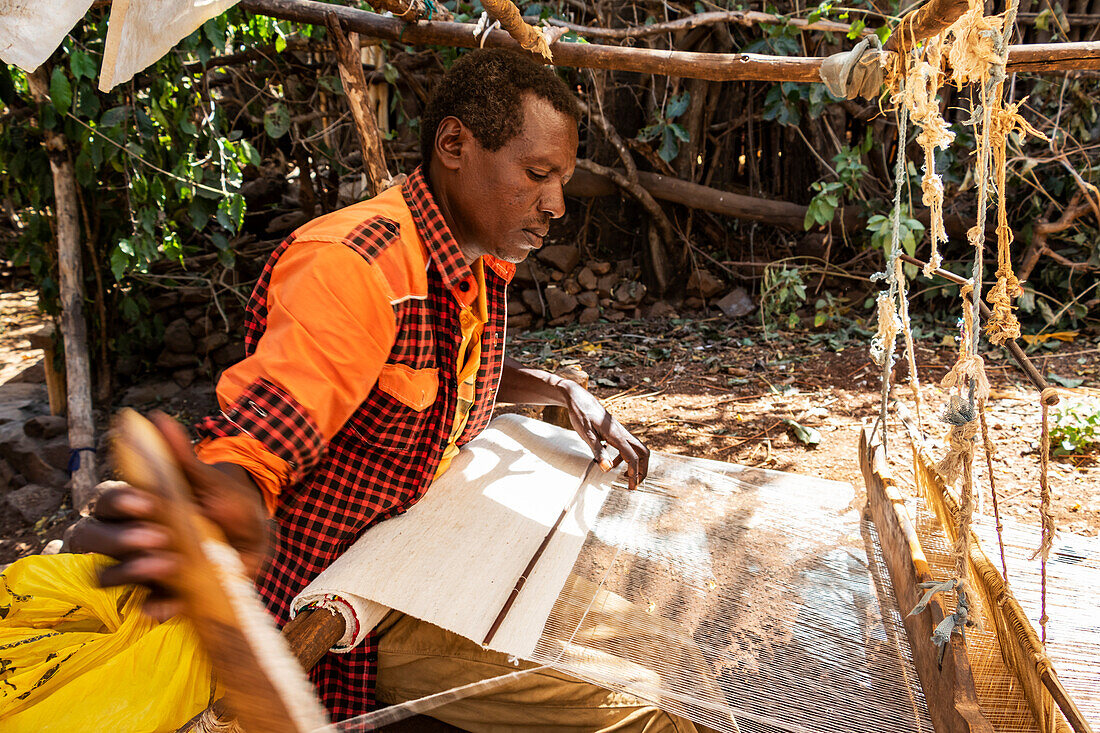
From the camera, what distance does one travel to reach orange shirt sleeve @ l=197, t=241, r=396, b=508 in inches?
42.8

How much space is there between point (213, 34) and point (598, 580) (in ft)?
9.97

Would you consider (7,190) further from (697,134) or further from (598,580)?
(697,134)

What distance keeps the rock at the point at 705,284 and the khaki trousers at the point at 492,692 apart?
508 centimetres

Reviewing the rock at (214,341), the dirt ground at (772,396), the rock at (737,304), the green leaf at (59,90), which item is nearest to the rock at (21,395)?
the dirt ground at (772,396)

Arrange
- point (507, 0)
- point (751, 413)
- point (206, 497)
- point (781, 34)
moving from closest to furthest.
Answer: point (206, 497)
point (507, 0)
point (751, 413)
point (781, 34)

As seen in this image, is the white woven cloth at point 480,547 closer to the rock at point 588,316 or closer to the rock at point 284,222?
the rock at point 588,316

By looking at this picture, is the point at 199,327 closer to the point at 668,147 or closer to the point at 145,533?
the point at 668,147

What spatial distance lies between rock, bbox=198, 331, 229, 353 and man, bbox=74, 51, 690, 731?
424 centimetres

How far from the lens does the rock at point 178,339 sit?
5.27 m

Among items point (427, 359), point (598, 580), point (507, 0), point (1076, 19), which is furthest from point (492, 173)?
point (1076, 19)

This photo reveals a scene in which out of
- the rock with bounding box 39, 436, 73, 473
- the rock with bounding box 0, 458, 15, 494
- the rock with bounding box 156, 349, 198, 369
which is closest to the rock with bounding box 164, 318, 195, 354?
the rock with bounding box 156, 349, 198, 369

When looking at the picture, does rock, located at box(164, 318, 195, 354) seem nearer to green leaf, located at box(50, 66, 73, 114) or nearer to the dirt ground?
the dirt ground

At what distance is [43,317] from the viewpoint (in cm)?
609

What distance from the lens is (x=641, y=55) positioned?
227 centimetres
